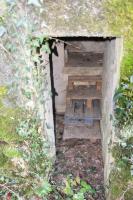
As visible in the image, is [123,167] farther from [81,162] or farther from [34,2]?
[34,2]

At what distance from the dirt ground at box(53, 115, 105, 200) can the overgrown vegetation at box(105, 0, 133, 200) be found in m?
0.71

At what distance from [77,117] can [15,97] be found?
2315 millimetres

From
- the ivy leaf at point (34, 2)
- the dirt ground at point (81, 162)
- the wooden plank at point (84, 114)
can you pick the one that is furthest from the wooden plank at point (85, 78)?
the ivy leaf at point (34, 2)

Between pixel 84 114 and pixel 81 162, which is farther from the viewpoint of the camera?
pixel 84 114

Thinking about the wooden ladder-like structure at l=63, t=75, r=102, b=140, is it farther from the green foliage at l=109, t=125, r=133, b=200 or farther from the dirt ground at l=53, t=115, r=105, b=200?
the green foliage at l=109, t=125, r=133, b=200

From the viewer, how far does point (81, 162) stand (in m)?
4.62

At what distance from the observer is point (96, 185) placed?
4141 mm

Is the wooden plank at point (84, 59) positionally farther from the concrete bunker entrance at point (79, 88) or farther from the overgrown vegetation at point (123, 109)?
the overgrown vegetation at point (123, 109)

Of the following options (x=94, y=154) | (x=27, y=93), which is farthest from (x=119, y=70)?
(x=94, y=154)

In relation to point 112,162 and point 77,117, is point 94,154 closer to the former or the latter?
point 77,117

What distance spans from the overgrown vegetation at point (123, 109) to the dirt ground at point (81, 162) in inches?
27.8

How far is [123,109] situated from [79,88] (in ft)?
8.81

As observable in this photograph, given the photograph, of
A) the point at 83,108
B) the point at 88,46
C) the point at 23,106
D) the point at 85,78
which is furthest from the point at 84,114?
the point at 23,106

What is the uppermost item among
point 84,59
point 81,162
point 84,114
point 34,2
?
point 34,2
